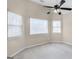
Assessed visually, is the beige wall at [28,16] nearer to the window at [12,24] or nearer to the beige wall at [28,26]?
the beige wall at [28,26]

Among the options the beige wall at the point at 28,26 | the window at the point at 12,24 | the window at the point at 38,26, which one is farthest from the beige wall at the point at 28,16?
the window at the point at 12,24

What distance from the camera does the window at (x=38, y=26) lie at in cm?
681

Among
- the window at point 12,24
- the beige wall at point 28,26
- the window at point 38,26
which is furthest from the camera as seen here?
the window at point 38,26

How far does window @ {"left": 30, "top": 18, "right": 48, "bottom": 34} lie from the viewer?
6806mm

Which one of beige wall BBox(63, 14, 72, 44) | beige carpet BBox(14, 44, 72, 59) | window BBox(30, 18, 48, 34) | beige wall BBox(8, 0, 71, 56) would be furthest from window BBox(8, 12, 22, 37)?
beige wall BBox(63, 14, 72, 44)

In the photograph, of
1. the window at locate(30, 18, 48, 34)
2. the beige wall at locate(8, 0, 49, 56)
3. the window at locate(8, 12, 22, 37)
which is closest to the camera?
the window at locate(8, 12, 22, 37)

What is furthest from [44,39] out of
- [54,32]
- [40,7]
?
[40,7]

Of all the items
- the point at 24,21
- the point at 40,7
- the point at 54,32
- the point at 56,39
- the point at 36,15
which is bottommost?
the point at 56,39

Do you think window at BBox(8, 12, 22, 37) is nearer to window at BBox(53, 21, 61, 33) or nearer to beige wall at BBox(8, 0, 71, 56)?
beige wall at BBox(8, 0, 71, 56)

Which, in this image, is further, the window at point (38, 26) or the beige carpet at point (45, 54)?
the window at point (38, 26)

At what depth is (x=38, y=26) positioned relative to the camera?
294 inches
